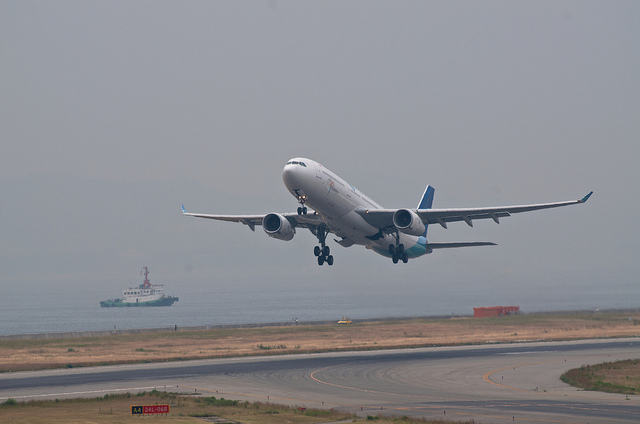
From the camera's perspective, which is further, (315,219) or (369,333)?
(369,333)

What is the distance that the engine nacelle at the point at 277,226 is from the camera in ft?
189

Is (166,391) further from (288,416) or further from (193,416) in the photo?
(288,416)

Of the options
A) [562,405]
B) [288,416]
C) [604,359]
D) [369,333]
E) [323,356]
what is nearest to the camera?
[288,416]

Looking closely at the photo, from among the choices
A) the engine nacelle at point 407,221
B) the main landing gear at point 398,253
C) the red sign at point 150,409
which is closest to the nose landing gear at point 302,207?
the engine nacelle at point 407,221

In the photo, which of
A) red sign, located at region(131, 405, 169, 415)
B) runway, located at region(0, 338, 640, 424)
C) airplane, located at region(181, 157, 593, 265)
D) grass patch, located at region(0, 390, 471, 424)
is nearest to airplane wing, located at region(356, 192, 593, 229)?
airplane, located at region(181, 157, 593, 265)

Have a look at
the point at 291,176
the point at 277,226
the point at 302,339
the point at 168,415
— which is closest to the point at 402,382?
the point at 277,226

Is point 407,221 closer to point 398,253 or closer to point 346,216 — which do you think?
point 346,216

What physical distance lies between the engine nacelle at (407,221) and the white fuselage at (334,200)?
2.84m

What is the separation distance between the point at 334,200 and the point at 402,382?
560 inches

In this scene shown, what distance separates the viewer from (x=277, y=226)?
2275 inches

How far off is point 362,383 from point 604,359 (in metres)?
24.9

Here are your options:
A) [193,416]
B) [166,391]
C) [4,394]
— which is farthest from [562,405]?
[4,394]

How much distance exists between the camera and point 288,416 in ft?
127

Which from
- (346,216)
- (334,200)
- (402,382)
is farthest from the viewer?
(346,216)
